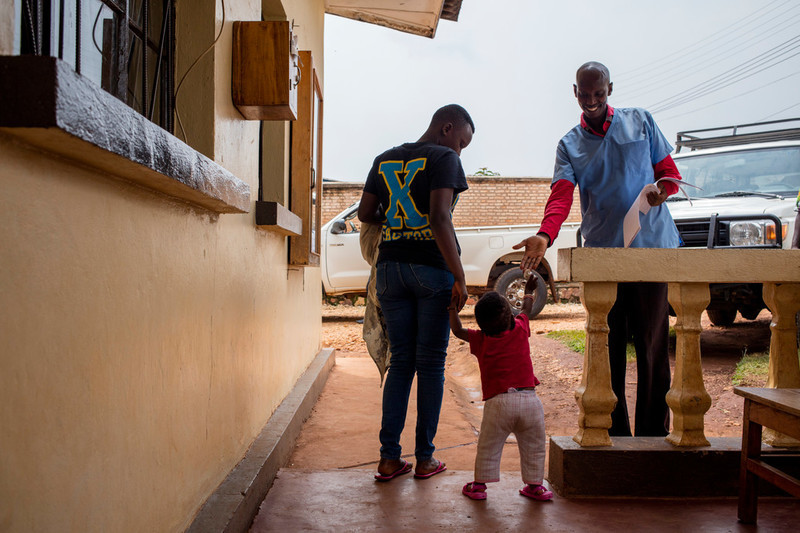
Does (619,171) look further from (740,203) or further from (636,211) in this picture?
(740,203)

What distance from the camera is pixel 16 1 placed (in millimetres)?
1267

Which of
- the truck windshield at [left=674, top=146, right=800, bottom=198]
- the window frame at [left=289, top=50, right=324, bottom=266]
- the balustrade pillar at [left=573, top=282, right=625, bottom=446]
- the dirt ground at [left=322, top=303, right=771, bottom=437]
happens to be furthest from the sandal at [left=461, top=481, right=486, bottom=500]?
the truck windshield at [left=674, top=146, right=800, bottom=198]

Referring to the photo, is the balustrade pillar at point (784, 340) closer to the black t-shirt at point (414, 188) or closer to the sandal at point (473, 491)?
the sandal at point (473, 491)

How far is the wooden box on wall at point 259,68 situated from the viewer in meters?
2.65

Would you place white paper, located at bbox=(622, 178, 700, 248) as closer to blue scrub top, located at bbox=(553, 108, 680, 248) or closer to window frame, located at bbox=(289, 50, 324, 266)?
blue scrub top, located at bbox=(553, 108, 680, 248)

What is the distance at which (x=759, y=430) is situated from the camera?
7.20 ft

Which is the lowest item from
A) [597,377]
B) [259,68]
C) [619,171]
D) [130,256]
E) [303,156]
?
[597,377]

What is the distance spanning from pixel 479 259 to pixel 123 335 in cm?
895

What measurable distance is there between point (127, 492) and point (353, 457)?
218 cm

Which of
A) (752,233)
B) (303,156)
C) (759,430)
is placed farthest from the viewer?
(752,233)

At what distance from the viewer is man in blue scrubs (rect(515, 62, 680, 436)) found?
277 centimetres

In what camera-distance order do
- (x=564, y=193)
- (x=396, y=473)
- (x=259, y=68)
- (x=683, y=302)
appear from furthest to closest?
(x=564, y=193)
(x=396, y=473)
(x=259, y=68)
(x=683, y=302)

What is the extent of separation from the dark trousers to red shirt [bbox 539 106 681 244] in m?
0.44

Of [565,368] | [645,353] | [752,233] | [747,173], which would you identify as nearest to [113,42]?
[645,353]
